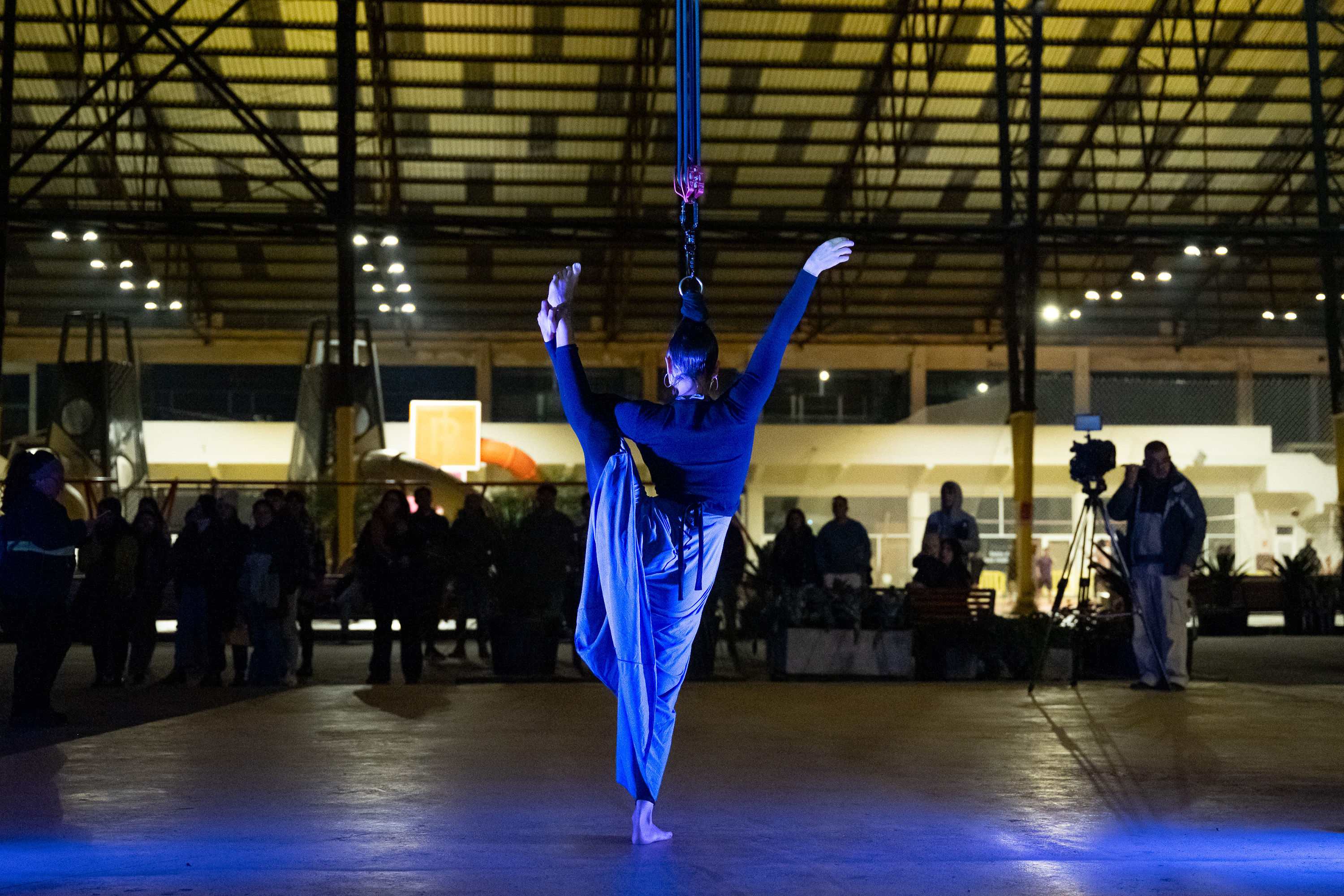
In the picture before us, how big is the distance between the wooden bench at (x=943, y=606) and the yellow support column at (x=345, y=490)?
9.26 metres

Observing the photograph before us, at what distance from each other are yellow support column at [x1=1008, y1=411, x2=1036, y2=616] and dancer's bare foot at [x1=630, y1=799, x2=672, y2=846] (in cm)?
1598

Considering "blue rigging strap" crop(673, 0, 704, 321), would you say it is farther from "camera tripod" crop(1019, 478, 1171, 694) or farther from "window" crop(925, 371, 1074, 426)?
"window" crop(925, 371, 1074, 426)

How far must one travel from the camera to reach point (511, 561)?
31.2ft

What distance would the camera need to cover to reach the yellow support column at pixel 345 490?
57.9 ft

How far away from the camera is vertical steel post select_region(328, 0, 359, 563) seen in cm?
1642

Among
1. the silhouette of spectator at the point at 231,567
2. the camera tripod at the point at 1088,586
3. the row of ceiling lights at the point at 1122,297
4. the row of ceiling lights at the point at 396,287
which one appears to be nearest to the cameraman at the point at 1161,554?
the camera tripod at the point at 1088,586

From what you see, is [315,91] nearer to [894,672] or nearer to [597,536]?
[894,672]

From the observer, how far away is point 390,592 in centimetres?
948

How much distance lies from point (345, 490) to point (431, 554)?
8844 millimetres

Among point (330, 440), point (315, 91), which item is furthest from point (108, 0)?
point (330, 440)

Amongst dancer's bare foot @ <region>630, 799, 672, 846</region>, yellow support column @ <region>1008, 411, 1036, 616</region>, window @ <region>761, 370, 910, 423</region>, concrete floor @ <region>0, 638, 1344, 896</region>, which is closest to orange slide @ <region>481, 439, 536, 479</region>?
window @ <region>761, 370, 910, 423</region>

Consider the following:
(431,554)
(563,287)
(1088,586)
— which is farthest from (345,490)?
(563,287)

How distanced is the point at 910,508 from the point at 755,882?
23147 millimetres

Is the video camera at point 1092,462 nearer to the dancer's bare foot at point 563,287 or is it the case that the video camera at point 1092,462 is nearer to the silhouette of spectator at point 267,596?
the silhouette of spectator at point 267,596
